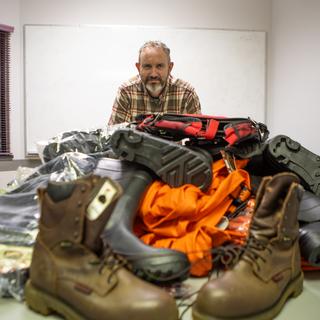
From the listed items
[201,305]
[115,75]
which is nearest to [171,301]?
[201,305]

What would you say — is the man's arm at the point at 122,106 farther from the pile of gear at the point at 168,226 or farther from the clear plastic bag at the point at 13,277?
the clear plastic bag at the point at 13,277

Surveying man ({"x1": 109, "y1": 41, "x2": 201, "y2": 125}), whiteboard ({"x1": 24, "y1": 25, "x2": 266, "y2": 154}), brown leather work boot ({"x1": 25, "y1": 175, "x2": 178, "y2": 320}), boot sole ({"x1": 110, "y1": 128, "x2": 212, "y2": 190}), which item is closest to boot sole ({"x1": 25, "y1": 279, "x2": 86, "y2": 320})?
brown leather work boot ({"x1": 25, "y1": 175, "x2": 178, "y2": 320})

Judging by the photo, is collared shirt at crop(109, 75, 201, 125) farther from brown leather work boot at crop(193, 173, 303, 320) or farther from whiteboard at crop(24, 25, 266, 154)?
brown leather work boot at crop(193, 173, 303, 320)

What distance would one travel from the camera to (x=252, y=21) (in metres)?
2.92

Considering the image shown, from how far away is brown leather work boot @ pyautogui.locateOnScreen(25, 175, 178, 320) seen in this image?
522mm

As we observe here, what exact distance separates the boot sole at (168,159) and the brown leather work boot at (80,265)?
0.29 metres

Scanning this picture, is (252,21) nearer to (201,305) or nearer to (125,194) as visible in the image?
(125,194)

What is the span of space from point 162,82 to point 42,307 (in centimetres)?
176

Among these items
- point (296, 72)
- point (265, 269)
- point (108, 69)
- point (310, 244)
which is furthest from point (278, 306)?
point (108, 69)

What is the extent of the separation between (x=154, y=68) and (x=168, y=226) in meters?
1.50

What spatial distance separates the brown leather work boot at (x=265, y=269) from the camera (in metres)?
0.53

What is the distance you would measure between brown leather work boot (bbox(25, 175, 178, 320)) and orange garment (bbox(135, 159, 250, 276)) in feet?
0.65

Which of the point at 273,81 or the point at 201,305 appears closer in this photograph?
the point at 201,305

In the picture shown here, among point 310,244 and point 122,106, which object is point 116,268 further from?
point 122,106
